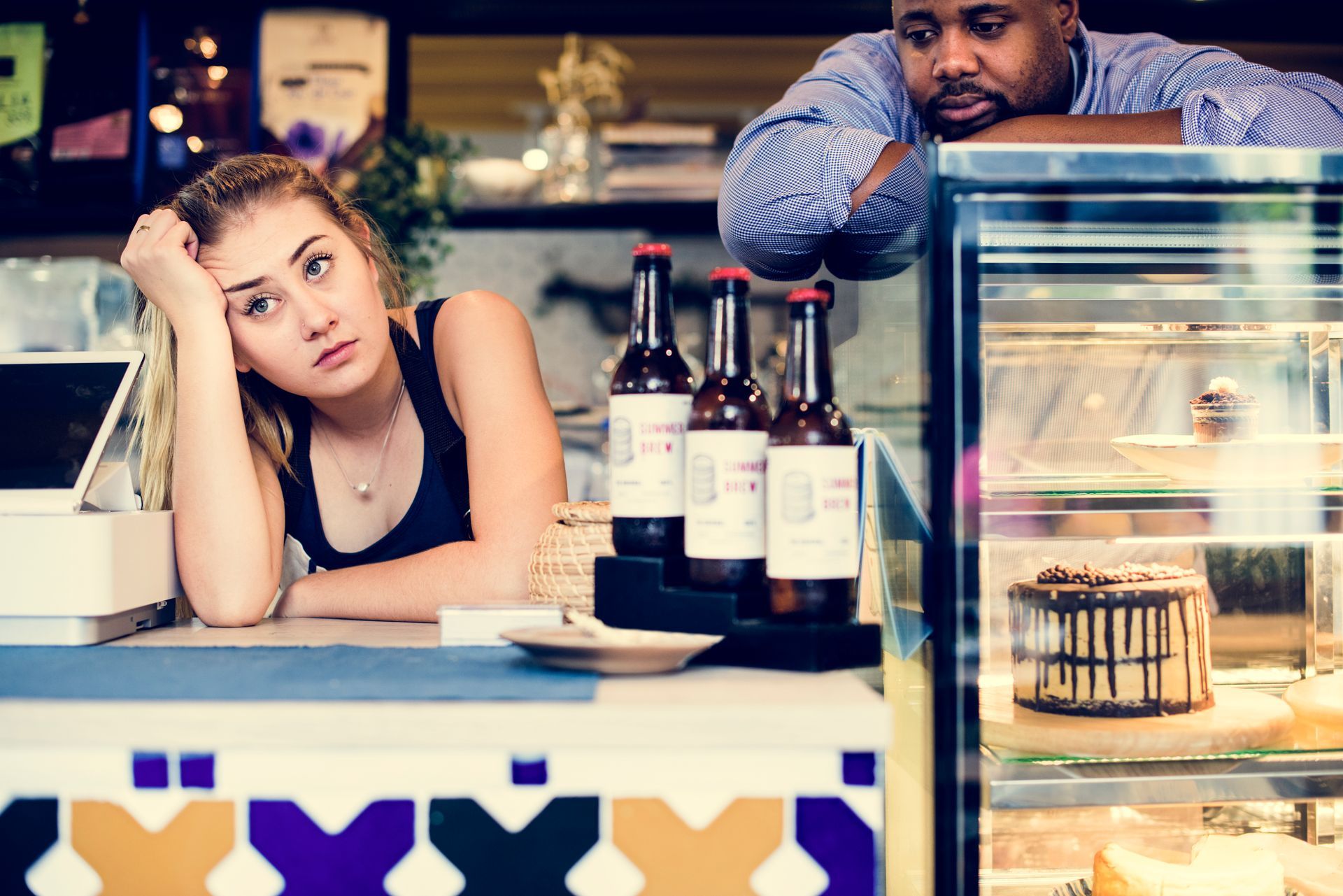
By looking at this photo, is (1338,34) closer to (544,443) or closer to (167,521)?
(544,443)

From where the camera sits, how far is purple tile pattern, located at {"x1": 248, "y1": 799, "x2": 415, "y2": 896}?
0.85 meters

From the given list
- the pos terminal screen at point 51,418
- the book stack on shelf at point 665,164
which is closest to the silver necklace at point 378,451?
the pos terminal screen at point 51,418

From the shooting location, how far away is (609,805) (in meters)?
0.84

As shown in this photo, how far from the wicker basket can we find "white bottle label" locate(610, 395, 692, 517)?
0.11m

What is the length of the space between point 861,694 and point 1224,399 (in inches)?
23.4

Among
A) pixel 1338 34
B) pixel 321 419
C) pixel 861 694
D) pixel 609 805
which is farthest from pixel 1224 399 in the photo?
pixel 1338 34

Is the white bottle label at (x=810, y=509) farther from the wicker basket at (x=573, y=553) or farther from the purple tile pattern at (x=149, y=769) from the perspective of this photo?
the purple tile pattern at (x=149, y=769)

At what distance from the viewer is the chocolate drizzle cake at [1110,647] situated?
102cm

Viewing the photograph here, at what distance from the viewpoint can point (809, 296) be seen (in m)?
0.89

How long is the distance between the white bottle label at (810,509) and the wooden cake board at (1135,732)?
0.24 meters

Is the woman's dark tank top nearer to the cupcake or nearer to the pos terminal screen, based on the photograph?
the pos terminal screen

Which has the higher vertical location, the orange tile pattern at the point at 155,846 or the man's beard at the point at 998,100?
the man's beard at the point at 998,100

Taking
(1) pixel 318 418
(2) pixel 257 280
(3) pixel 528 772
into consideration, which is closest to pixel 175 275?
(2) pixel 257 280

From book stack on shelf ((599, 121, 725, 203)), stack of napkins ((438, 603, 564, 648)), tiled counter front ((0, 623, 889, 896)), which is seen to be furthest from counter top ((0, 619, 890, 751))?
book stack on shelf ((599, 121, 725, 203))
